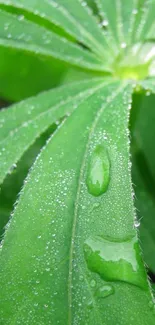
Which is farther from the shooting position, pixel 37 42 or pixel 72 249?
pixel 37 42

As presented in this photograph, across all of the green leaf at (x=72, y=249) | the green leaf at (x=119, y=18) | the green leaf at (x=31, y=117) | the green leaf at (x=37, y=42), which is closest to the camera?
the green leaf at (x=72, y=249)

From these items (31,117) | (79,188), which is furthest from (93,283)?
(31,117)

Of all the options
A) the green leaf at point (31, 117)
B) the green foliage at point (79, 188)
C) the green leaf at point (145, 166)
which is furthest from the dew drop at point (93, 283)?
the green leaf at point (145, 166)

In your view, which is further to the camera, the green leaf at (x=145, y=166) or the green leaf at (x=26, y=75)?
the green leaf at (x=26, y=75)

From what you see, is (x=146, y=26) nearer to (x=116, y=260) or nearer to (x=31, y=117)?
(x=31, y=117)

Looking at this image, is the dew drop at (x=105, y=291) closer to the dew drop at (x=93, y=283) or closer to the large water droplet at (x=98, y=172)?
the dew drop at (x=93, y=283)

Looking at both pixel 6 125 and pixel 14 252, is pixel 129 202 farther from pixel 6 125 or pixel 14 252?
pixel 6 125

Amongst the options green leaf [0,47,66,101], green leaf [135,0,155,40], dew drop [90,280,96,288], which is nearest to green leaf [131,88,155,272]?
green leaf [135,0,155,40]
